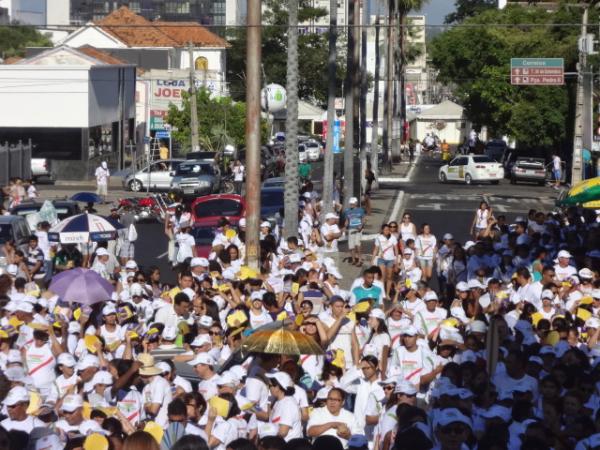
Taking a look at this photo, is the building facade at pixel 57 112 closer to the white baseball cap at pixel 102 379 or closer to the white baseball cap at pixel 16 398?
the white baseball cap at pixel 102 379

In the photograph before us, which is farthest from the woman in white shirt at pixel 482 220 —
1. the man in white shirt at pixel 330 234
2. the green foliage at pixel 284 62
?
the green foliage at pixel 284 62

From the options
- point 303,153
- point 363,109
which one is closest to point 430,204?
point 363,109

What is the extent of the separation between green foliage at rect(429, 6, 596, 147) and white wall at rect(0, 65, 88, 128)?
1773 centimetres

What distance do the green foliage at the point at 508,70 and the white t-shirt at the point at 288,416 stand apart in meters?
49.6

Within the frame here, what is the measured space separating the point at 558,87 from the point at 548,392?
52.6 m

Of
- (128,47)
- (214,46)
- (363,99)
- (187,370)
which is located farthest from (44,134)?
(187,370)

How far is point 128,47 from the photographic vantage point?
9469cm

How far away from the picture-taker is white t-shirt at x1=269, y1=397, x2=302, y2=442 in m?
10.5

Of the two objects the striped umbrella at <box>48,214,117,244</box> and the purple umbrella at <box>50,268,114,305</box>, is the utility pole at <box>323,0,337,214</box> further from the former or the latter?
the purple umbrella at <box>50,268,114,305</box>

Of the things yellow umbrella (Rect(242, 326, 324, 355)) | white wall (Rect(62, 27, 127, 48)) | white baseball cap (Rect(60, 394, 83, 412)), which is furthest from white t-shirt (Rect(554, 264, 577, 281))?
white wall (Rect(62, 27, 127, 48))

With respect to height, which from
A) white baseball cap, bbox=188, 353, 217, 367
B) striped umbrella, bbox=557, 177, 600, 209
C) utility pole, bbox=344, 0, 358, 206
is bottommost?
white baseball cap, bbox=188, 353, 217, 367

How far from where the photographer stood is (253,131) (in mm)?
20391

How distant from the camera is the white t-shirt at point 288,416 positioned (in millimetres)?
10477

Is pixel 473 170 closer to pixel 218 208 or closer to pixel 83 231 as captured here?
pixel 218 208
